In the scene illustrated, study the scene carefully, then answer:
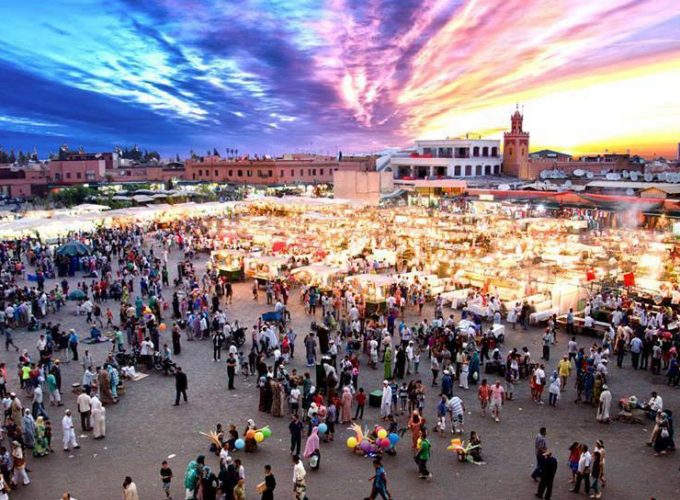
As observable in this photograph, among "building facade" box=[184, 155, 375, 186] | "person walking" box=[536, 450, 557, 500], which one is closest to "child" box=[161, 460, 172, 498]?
"person walking" box=[536, 450, 557, 500]

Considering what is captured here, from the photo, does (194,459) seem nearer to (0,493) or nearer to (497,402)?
(0,493)

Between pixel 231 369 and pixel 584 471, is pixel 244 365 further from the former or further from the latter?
pixel 584 471

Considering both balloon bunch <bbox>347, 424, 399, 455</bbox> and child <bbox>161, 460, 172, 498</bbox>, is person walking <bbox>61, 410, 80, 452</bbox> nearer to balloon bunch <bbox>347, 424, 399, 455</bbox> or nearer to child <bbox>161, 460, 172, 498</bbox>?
child <bbox>161, 460, 172, 498</bbox>

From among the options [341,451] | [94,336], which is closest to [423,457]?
[341,451]

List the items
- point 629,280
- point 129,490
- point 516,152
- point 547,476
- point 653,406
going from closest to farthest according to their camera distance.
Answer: point 129,490, point 547,476, point 653,406, point 629,280, point 516,152

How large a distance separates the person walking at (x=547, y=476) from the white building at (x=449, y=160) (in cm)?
5767

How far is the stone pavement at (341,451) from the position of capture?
8.22 m

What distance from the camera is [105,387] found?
1125cm

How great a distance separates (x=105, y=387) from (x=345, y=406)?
16.0 ft

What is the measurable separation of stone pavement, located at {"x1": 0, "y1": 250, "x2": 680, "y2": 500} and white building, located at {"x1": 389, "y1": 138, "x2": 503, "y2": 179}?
A: 54.4 metres

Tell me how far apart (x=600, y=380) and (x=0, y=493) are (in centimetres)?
1041

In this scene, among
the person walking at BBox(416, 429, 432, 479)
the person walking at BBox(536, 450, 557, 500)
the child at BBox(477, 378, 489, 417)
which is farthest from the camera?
the child at BBox(477, 378, 489, 417)

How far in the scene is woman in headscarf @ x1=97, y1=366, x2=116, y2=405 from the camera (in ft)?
36.8

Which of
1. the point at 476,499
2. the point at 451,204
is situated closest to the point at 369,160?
the point at 451,204
